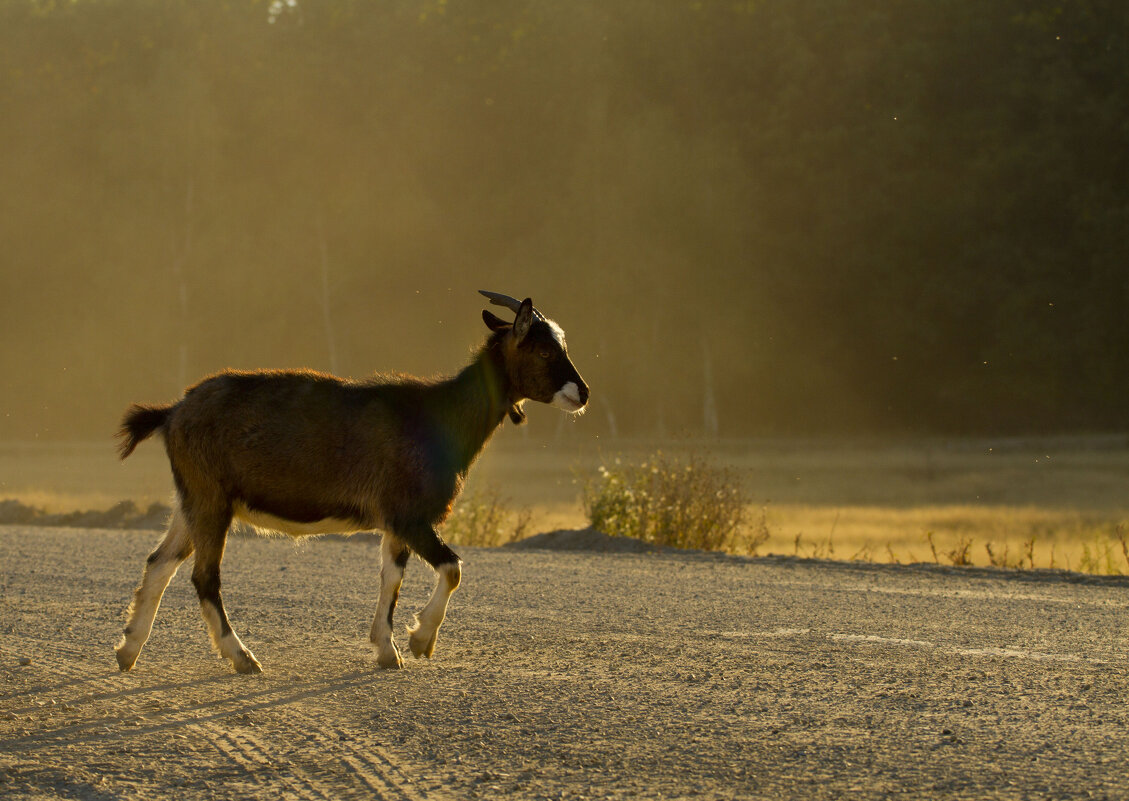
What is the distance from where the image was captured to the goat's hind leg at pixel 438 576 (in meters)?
7.08

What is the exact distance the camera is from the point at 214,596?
716cm

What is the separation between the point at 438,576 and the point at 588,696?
1.24 metres

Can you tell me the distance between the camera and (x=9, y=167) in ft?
181

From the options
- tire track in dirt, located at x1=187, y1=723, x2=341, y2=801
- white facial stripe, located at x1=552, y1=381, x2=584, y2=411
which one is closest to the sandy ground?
tire track in dirt, located at x1=187, y1=723, x2=341, y2=801

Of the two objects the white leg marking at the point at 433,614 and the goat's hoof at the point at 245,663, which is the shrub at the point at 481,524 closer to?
the white leg marking at the point at 433,614

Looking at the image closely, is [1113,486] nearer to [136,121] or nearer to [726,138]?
[726,138]

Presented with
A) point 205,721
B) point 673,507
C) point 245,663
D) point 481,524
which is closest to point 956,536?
point 673,507

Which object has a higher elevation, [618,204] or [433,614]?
[618,204]

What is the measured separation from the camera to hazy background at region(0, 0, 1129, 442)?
4306 cm

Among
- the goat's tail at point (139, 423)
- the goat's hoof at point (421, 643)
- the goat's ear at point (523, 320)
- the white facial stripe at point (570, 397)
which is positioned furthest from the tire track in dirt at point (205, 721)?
the goat's ear at point (523, 320)

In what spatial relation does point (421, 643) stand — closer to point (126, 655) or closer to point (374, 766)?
point (126, 655)

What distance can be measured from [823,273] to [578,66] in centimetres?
1223

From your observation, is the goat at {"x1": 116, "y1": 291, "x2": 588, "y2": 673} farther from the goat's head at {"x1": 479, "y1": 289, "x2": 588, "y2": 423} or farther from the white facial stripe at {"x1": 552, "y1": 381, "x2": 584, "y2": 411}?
the white facial stripe at {"x1": 552, "y1": 381, "x2": 584, "y2": 411}

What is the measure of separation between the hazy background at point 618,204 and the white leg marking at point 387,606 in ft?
123
